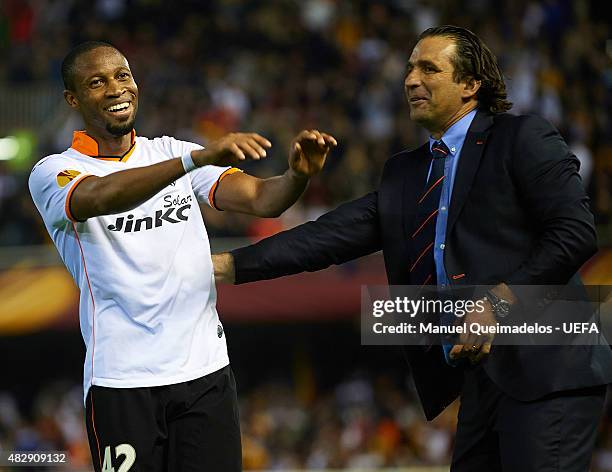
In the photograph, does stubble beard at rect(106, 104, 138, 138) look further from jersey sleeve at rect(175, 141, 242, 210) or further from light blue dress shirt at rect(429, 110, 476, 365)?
light blue dress shirt at rect(429, 110, 476, 365)

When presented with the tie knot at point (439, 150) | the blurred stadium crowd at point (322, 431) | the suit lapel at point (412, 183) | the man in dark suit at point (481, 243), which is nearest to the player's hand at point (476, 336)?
the man in dark suit at point (481, 243)

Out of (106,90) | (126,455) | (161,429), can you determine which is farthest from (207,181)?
(126,455)

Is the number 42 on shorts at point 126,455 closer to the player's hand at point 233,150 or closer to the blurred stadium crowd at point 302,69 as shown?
the player's hand at point 233,150

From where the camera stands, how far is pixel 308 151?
4.63 meters

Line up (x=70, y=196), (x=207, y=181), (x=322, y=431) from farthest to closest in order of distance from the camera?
1. (x=322, y=431)
2. (x=207, y=181)
3. (x=70, y=196)

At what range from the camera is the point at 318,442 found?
43.1ft

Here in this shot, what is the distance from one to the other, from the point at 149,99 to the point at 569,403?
35.4 ft

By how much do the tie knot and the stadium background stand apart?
25.8 ft

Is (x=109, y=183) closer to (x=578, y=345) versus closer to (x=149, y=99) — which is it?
(x=578, y=345)

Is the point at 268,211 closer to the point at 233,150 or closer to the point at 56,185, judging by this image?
the point at 233,150

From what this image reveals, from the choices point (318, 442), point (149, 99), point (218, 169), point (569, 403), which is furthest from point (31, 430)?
point (569, 403)

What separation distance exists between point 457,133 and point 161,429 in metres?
1.71

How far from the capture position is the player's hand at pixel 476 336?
432 cm

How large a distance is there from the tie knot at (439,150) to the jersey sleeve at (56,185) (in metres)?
1.43
